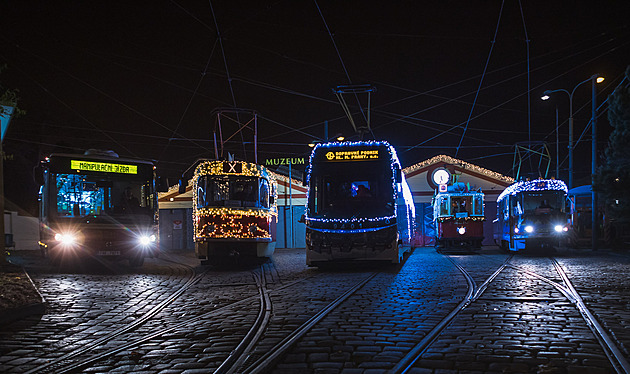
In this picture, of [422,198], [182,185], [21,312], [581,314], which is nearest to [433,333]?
[581,314]

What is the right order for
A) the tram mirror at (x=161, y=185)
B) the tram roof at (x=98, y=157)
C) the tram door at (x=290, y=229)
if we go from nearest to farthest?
the tram roof at (x=98, y=157), the tram mirror at (x=161, y=185), the tram door at (x=290, y=229)

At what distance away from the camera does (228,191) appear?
58.6 feet

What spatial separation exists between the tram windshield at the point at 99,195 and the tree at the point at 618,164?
679 inches

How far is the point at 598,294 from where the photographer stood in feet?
34.1

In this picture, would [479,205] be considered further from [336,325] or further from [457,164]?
[336,325]

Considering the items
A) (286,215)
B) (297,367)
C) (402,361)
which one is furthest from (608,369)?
(286,215)

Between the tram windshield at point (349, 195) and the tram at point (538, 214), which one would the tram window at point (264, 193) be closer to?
the tram windshield at point (349, 195)

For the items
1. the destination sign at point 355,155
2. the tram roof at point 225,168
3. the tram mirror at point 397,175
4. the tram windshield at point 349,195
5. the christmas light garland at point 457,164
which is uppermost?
the christmas light garland at point 457,164

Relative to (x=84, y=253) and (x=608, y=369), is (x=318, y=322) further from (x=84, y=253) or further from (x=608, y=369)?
(x=84, y=253)

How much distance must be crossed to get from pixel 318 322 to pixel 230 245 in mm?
9856

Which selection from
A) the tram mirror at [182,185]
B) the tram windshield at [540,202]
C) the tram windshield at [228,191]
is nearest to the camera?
the tram windshield at [228,191]

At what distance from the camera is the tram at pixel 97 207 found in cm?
1648

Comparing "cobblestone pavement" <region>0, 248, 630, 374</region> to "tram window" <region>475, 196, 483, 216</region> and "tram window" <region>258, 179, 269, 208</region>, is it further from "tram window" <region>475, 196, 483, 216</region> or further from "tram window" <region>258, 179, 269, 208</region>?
"tram window" <region>475, 196, 483, 216</region>

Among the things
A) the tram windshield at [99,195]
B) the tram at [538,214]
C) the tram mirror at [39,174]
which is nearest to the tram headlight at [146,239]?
the tram windshield at [99,195]
